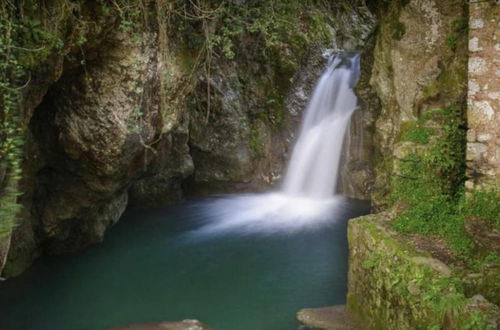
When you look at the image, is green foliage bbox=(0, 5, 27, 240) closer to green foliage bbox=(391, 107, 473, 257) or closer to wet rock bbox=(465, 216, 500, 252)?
green foliage bbox=(391, 107, 473, 257)

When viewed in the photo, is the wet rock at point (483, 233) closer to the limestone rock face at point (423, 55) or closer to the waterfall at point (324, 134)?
the limestone rock face at point (423, 55)

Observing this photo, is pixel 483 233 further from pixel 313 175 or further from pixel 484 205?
pixel 313 175

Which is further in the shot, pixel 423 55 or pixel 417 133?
pixel 423 55

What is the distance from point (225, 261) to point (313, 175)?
4.27m

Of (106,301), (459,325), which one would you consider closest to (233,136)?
(106,301)

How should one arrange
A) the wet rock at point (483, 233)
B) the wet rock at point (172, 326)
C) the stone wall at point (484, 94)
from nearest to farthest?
the wet rock at point (483, 233) < the stone wall at point (484, 94) < the wet rock at point (172, 326)

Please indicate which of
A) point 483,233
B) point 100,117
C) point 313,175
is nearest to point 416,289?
point 483,233

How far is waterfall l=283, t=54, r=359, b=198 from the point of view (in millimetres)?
11656

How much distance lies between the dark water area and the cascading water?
72cm

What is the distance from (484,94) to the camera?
5234 millimetres

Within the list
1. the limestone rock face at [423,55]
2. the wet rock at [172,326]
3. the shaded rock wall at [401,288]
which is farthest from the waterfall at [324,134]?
the wet rock at [172,326]

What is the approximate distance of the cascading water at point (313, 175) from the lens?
414 inches

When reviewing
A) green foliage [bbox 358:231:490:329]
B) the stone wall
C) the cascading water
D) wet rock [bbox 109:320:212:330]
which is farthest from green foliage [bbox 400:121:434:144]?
the cascading water

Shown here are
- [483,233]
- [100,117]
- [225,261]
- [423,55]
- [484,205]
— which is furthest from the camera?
[225,261]
